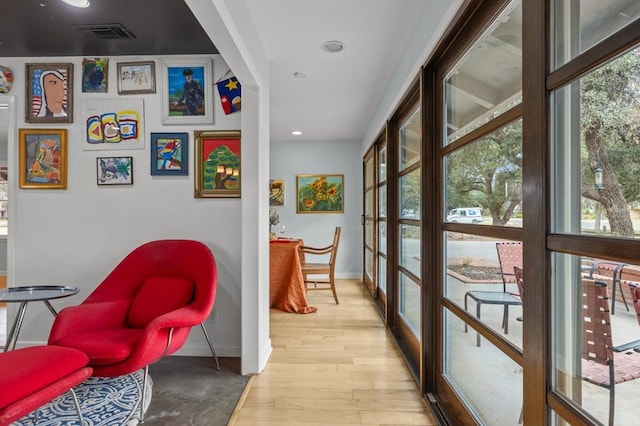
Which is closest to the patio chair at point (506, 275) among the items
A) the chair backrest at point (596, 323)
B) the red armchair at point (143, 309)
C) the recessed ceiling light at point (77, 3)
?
the chair backrest at point (596, 323)

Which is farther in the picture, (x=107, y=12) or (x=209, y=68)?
(x=209, y=68)

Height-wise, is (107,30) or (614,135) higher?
(107,30)

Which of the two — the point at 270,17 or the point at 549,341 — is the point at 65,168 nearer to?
the point at 270,17

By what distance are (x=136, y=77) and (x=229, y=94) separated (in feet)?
2.50

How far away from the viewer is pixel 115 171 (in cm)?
288

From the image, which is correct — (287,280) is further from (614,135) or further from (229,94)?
(614,135)

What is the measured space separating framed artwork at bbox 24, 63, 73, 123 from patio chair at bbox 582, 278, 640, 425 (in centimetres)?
343

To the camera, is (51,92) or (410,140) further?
(410,140)

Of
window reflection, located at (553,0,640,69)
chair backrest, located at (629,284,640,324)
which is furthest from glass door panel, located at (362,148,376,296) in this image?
chair backrest, located at (629,284,640,324)

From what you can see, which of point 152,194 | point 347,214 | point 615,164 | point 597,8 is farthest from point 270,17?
point 347,214

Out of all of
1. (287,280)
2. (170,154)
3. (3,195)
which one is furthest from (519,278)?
(3,195)

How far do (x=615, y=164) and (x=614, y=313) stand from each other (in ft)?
1.15

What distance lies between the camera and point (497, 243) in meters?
1.49

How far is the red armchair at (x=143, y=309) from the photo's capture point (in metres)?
1.93
